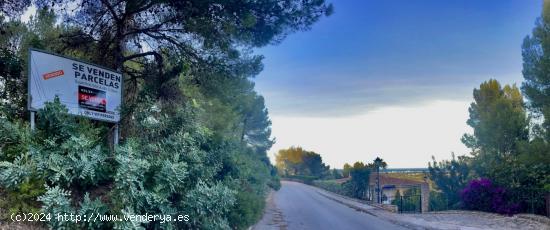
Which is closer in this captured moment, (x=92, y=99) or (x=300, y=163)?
(x=92, y=99)

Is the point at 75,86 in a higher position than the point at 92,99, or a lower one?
higher

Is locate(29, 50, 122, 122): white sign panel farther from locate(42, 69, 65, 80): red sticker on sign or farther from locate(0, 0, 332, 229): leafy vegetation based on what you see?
locate(0, 0, 332, 229): leafy vegetation

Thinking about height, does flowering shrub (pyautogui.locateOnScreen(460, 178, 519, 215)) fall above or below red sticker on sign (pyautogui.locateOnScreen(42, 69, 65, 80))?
below

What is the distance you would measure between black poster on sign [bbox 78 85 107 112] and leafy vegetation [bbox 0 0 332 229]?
485 mm

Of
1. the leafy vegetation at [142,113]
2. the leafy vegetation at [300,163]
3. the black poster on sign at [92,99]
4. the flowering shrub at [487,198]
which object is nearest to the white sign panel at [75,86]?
the black poster on sign at [92,99]

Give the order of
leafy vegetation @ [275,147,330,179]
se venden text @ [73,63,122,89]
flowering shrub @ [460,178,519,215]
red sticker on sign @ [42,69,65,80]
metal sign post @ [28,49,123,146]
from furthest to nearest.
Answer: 1. leafy vegetation @ [275,147,330,179]
2. flowering shrub @ [460,178,519,215]
3. se venden text @ [73,63,122,89]
4. red sticker on sign @ [42,69,65,80]
5. metal sign post @ [28,49,123,146]

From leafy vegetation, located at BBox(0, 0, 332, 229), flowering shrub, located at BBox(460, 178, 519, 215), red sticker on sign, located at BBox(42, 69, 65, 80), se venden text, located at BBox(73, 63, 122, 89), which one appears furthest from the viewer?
flowering shrub, located at BBox(460, 178, 519, 215)

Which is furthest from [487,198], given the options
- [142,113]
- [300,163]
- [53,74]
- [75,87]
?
[300,163]

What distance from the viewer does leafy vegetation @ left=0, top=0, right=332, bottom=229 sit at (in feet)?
21.0

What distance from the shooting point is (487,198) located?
→ 1962 centimetres

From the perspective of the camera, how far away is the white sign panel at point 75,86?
777 cm

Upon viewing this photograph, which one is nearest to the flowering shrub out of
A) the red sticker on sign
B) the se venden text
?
the se venden text

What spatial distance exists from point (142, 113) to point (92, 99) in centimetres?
110

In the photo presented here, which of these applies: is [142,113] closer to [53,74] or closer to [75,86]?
[75,86]
